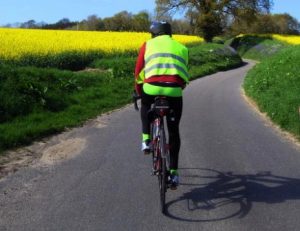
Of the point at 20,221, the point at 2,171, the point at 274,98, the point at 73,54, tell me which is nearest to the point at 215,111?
the point at 274,98

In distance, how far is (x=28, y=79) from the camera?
1372cm

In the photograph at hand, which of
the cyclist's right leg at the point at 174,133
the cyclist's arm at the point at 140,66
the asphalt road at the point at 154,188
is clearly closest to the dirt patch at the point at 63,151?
the asphalt road at the point at 154,188

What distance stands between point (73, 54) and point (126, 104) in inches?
382

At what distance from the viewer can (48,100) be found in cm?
1316

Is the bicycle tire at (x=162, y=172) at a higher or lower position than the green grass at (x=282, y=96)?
higher

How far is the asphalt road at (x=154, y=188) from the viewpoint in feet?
18.4

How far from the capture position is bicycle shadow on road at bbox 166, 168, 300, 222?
19.5 feet

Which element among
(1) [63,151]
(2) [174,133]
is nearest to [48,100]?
(1) [63,151]

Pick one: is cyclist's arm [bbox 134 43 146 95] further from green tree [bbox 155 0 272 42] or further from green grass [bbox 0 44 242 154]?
green tree [bbox 155 0 272 42]

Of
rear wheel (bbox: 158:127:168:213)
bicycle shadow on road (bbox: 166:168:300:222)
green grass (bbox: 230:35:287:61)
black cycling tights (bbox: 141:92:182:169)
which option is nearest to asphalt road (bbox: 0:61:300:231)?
bicycle shadow on road (bbox: 166:168:300:222)

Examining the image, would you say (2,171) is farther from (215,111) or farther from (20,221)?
(215,111)

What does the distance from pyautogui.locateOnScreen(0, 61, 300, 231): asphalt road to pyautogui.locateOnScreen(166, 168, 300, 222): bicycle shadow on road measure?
0.01 metres

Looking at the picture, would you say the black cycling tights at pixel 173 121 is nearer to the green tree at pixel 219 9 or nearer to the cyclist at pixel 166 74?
the cyclist at pixel 166 74

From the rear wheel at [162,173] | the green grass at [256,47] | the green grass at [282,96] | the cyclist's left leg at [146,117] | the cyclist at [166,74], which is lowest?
the green grass at [256,47]
